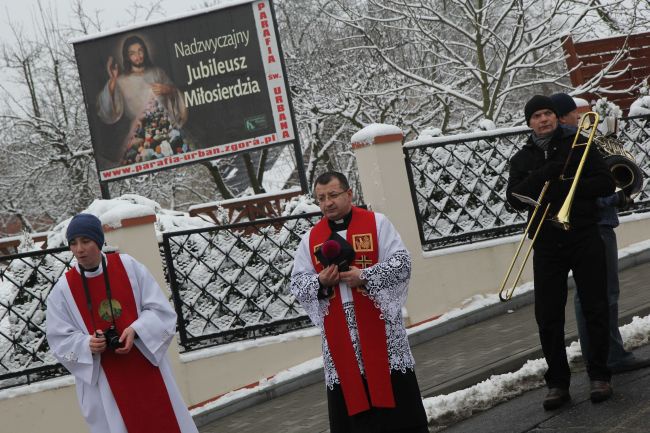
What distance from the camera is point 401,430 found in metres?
5.34

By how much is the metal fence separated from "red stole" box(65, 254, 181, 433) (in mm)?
5666

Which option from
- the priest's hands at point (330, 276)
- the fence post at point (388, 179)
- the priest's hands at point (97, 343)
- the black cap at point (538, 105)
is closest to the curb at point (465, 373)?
the fence post at point (388, 179)

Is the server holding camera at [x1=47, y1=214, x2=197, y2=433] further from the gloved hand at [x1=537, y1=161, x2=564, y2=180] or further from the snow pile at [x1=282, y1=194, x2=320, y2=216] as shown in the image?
the snow pile at [x1=282, y1=194, x2=320, y2=216]

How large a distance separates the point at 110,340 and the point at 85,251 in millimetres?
500

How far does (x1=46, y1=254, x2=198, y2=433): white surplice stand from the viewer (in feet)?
18.1

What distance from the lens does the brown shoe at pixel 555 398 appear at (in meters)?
6.25

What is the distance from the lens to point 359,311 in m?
5.47

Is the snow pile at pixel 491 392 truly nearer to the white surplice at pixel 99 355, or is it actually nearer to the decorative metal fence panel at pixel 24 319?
the white surplice at pixel 99 355

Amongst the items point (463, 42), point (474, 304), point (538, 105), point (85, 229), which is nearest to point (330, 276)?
point (85, 229)

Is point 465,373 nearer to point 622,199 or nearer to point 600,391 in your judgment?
point 600,391

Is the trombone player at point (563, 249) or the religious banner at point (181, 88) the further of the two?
the religious banner at point (181, 88)

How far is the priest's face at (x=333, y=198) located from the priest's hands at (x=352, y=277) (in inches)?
13.2

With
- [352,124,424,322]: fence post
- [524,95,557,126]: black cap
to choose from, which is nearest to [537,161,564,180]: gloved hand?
[524,95,557,126]: black cap

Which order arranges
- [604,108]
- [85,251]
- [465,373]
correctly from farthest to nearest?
[604,108]
[465,373]
[85,251]
